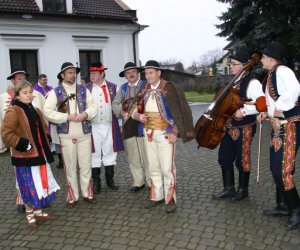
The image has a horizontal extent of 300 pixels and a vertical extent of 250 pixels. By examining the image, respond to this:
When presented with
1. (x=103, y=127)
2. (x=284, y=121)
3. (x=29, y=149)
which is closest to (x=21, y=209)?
(x=29, y=149)

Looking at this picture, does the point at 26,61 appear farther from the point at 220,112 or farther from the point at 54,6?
the point at 220,112

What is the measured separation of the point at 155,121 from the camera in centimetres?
509

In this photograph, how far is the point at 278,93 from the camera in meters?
4.21

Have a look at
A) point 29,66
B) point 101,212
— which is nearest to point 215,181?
point 101,212

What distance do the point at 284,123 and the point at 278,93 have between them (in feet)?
1.12

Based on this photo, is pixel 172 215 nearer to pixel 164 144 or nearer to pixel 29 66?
pixel 164 144

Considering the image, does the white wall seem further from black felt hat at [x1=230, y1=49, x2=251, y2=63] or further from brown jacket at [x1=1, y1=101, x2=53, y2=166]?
black felt hat at [x1=230, y1=49, x2=251, y2=63]

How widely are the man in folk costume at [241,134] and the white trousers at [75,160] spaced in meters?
1.89

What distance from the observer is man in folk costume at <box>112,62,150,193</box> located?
5676 millimetres

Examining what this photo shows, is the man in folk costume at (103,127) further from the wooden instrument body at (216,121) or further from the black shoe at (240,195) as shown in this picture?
the black shoe at (240,195)

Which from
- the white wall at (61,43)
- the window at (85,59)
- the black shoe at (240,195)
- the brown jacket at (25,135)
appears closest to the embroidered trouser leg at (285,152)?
the black shoe at (240,195)

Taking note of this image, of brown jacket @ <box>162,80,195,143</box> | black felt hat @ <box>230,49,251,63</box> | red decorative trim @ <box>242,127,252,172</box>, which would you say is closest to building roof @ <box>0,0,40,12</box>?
brown jacket @ <box>162,80,195,143</box>

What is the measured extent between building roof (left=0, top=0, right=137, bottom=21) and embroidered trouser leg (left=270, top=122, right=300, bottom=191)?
12.4 meters

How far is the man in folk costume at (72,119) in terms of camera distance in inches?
209
